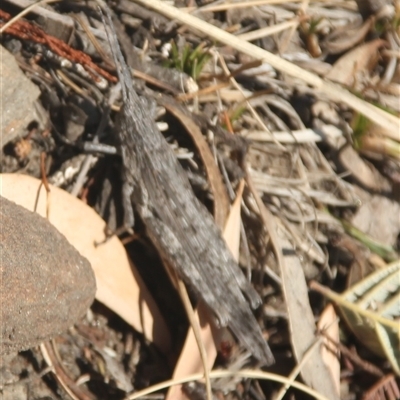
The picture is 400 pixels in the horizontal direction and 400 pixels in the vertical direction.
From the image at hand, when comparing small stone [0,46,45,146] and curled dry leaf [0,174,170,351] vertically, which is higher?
small stone [0,46,45,146]

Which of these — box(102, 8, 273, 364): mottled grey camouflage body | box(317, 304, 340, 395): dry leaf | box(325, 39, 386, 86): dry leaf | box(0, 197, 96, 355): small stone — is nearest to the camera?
box(0, 197, 96, 355): small stone

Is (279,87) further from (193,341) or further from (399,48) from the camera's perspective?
(193,341)

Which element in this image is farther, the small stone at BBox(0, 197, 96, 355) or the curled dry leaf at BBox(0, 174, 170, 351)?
the curled dry leaf at BBox(0, 174, 170, 351)

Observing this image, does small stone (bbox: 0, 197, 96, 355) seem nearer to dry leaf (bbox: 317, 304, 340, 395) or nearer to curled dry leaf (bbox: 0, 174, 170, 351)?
curled dry leaf (bbox: 0, 174, 170, 351)

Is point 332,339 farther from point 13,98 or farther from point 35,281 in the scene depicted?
point 13,98

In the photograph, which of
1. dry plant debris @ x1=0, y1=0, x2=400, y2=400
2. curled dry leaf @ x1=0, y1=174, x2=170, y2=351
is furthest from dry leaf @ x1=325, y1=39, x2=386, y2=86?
curled dry leaf @ x1=0, y1=174, x2=170, y2=351
